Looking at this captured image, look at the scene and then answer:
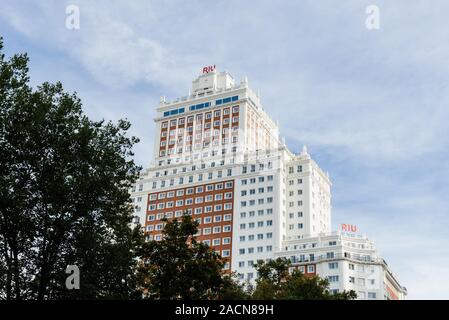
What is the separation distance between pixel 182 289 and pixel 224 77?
12696 centimetres

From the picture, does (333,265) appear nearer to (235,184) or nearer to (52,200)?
(235,184)

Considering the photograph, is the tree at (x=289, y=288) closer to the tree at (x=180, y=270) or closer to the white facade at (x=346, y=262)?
the tree at (x=180, y=270)

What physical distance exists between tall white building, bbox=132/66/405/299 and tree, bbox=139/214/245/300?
8151 cm

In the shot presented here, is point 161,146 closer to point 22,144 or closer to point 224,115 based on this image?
point 224,115

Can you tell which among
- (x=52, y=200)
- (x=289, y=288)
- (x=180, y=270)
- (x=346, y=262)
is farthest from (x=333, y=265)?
(x=52, y=200)

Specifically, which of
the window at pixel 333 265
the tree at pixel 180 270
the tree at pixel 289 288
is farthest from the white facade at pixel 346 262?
the tree at pixel 180 270

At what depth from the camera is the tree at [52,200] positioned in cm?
Answer: 3319

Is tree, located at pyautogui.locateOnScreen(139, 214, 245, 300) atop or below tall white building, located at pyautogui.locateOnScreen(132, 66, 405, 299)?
below

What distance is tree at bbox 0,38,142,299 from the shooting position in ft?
109

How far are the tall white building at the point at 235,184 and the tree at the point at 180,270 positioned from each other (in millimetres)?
81514

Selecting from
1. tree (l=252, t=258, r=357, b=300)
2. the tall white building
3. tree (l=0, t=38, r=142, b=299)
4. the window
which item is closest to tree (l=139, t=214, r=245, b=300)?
tree (l=0, t=38, r=142, b=299)

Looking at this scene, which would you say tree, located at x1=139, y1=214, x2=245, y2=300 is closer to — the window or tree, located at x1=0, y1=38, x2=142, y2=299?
tree, located at x1=0, y1=38, x2=142, y2=299

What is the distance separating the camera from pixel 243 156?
140250mm
